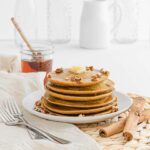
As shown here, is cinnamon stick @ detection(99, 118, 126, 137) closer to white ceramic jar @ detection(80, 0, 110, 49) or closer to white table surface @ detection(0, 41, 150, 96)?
white table surface @ detection(0, 41, 150, 96)

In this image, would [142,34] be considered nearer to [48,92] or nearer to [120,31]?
[120,31]

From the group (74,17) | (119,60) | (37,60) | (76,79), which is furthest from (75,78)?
(74,17)

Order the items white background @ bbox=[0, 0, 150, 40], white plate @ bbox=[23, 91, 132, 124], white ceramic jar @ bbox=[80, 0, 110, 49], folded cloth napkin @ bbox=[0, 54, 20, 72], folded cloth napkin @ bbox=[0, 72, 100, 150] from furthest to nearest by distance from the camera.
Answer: white background @ bbox=[0, 0, 150, 40] < white ceramic jar @ bbox=[80, 0, 110, 49] < folded cloth napkin @ bbox=[0, 54, 20, 72] < white plate @ bbox=[23, 91, 132, 124] < folded cloth napkin @ bbox=[0, 72, 100, 150]

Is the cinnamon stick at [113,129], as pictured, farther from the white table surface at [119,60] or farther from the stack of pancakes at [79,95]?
the white table surface at [119,60]

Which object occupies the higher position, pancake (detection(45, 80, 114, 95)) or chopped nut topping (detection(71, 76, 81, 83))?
chopped nut topping (detection(71, 76, 81, 83))

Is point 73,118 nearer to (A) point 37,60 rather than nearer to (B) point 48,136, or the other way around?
(B) point 48,136

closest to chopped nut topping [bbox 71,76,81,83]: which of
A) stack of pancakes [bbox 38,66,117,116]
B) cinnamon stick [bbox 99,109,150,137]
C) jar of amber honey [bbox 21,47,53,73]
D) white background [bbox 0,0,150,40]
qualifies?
stack of pancakes [bbox 38,66,117,116]

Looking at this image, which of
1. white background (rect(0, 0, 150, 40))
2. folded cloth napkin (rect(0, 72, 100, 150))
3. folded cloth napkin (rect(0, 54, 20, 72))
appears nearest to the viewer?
folded cloth napkin (rect(0, 72, 100, 150))
